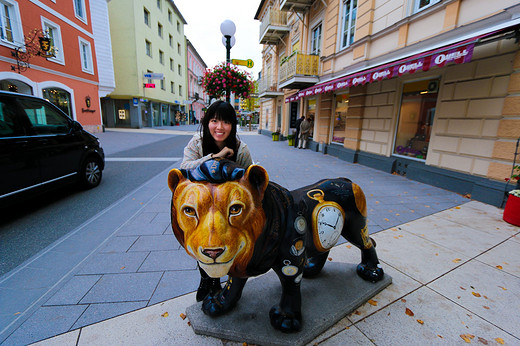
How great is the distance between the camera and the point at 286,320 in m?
1.70

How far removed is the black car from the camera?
Answer: 353 centimetres

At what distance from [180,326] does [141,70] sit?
87.6 feet

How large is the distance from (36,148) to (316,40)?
11.8 metres

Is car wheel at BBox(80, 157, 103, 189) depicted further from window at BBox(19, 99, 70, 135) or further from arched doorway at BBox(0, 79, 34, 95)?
arched doorway at BBox(0, 79, 34, 95)

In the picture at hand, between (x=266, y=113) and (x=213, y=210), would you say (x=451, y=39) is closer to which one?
(x=213, y=210)

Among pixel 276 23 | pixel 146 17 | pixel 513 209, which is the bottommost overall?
pixel 513 209

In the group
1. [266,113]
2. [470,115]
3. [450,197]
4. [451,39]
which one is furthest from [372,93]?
[266,113]

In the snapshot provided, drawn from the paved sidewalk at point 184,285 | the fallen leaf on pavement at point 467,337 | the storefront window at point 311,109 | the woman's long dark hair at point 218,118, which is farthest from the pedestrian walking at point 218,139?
the storefront window at point 311,109

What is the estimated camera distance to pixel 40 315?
195 centimetres

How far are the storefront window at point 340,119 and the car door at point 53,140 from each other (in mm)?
8948

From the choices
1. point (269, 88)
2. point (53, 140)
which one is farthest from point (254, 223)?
point (269, 88)

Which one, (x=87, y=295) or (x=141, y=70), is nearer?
(x=87, y=295)

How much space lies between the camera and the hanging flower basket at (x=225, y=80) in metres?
8.02

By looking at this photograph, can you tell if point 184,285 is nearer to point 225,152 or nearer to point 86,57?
point 225,152
